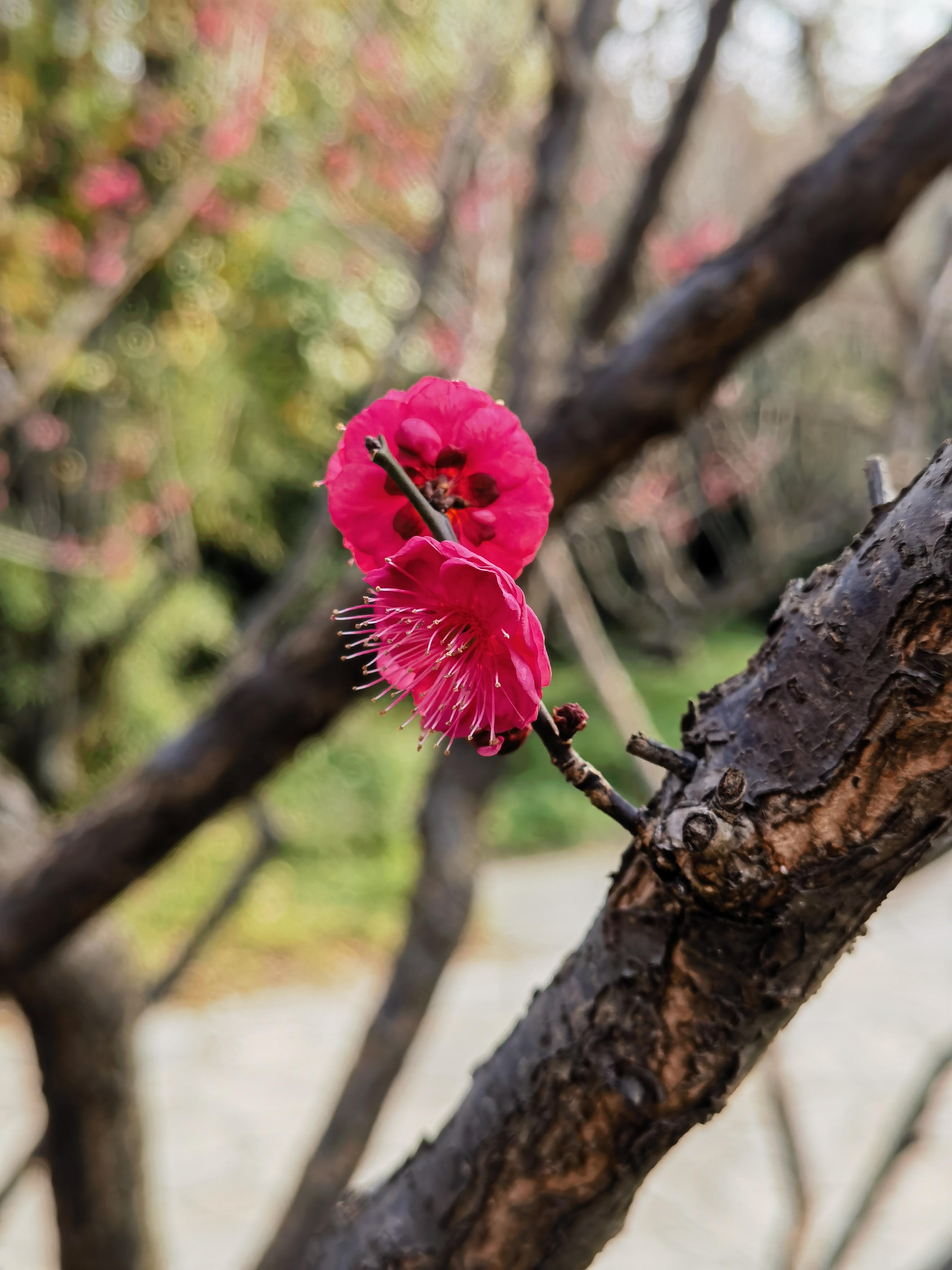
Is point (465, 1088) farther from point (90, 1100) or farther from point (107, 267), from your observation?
point (107, 267)

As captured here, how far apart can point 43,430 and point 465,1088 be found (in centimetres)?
265

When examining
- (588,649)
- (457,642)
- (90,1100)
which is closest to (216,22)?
(588,649)

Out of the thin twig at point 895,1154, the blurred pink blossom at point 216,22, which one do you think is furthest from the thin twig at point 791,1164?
the blurred pink blossom at point 216,22

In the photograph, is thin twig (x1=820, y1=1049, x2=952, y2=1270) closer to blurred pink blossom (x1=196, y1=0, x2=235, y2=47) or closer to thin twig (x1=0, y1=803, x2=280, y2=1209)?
thin twig (x1=0, y1=803, x2=280, y2=1209)

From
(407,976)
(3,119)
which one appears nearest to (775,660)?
(407,976)

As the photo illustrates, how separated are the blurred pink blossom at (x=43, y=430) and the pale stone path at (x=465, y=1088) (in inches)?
83.2

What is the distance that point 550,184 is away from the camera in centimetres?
158

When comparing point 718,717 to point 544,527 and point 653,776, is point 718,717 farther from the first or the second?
point 653,776

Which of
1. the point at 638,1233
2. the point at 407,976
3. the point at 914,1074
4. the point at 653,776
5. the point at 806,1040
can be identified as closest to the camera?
the point at 407,976

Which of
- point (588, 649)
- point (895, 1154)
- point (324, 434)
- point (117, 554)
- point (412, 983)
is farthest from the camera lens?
point (324, 434)

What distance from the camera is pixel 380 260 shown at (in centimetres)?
360

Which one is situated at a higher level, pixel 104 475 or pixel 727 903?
pixel 104 475

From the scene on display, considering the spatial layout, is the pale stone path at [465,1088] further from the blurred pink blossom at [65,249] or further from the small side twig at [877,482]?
the blurred pink blossom at [65,249]

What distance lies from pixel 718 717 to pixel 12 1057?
378 cm
